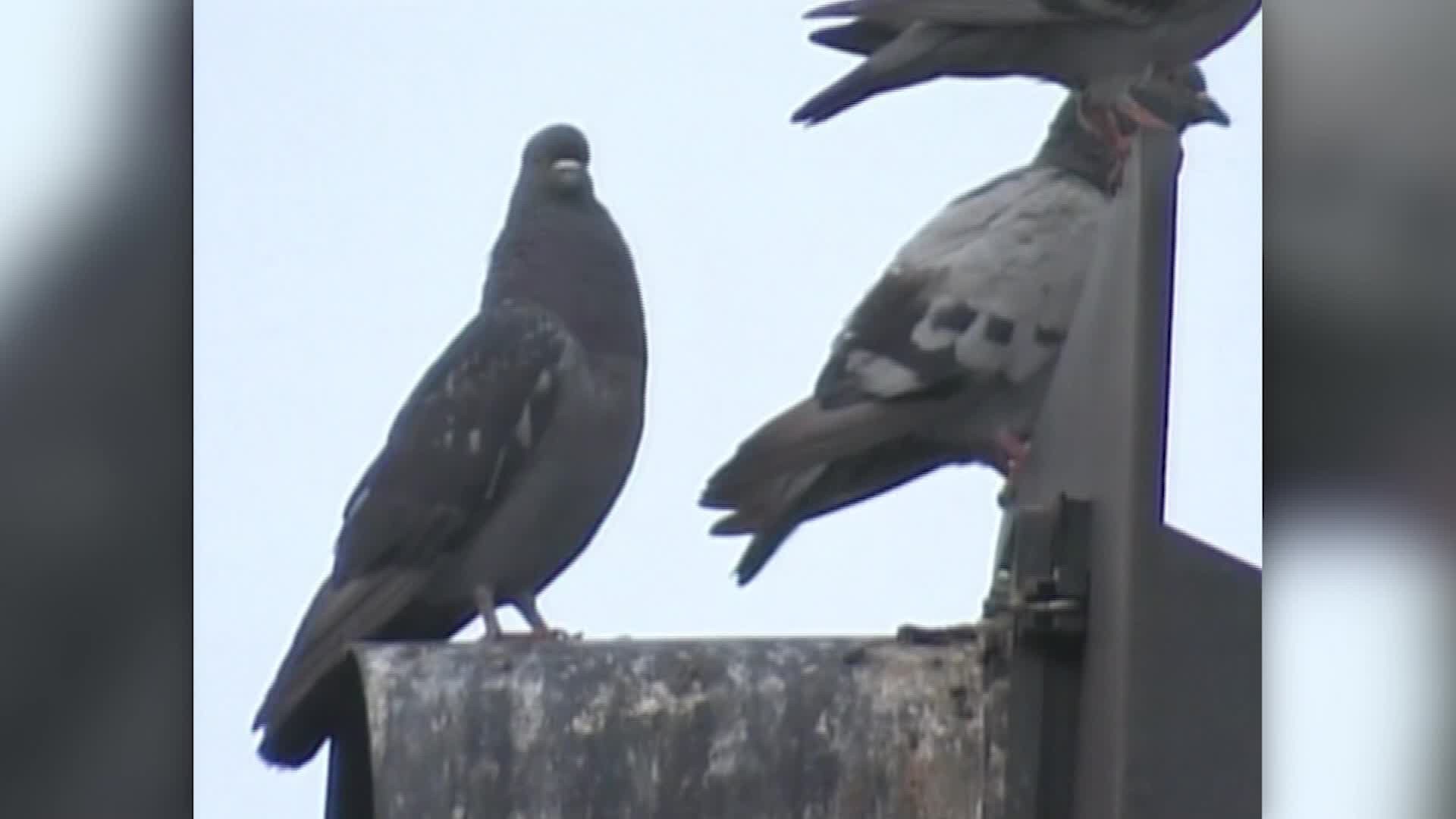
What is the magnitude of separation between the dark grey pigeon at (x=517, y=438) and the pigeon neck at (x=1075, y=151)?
865mm

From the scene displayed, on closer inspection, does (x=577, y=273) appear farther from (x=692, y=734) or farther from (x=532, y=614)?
(x=692, y=734)

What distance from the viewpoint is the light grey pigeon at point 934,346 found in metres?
5.88

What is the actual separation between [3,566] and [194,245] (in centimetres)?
73

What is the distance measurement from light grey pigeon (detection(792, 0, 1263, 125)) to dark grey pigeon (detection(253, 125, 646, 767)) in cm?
62

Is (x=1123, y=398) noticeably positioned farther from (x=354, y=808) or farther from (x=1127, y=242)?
(x=354, y=808)

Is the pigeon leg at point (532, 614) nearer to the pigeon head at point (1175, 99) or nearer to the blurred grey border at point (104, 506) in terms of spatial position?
the blurred grey border at point (104, 506)

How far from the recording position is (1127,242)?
13.6ft

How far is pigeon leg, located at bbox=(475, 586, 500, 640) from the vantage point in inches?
231

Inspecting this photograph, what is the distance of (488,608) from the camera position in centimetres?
589

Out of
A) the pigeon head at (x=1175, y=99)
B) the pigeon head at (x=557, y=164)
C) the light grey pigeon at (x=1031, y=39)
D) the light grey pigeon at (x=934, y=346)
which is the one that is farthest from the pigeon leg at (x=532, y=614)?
the pigeon head at (x=1175, y=99)

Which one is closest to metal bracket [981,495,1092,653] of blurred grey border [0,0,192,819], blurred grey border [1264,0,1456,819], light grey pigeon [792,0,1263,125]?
blurred grey border [1264,0,1456,819]

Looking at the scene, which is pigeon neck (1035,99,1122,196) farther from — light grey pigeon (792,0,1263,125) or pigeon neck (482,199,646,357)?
pigeon neck (482,199,646,357)

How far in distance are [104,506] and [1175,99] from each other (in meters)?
2.24

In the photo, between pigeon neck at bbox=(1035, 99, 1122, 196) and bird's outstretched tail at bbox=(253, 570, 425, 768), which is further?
pigeon neck at bbox=(1035, 99, 1122, 196)
